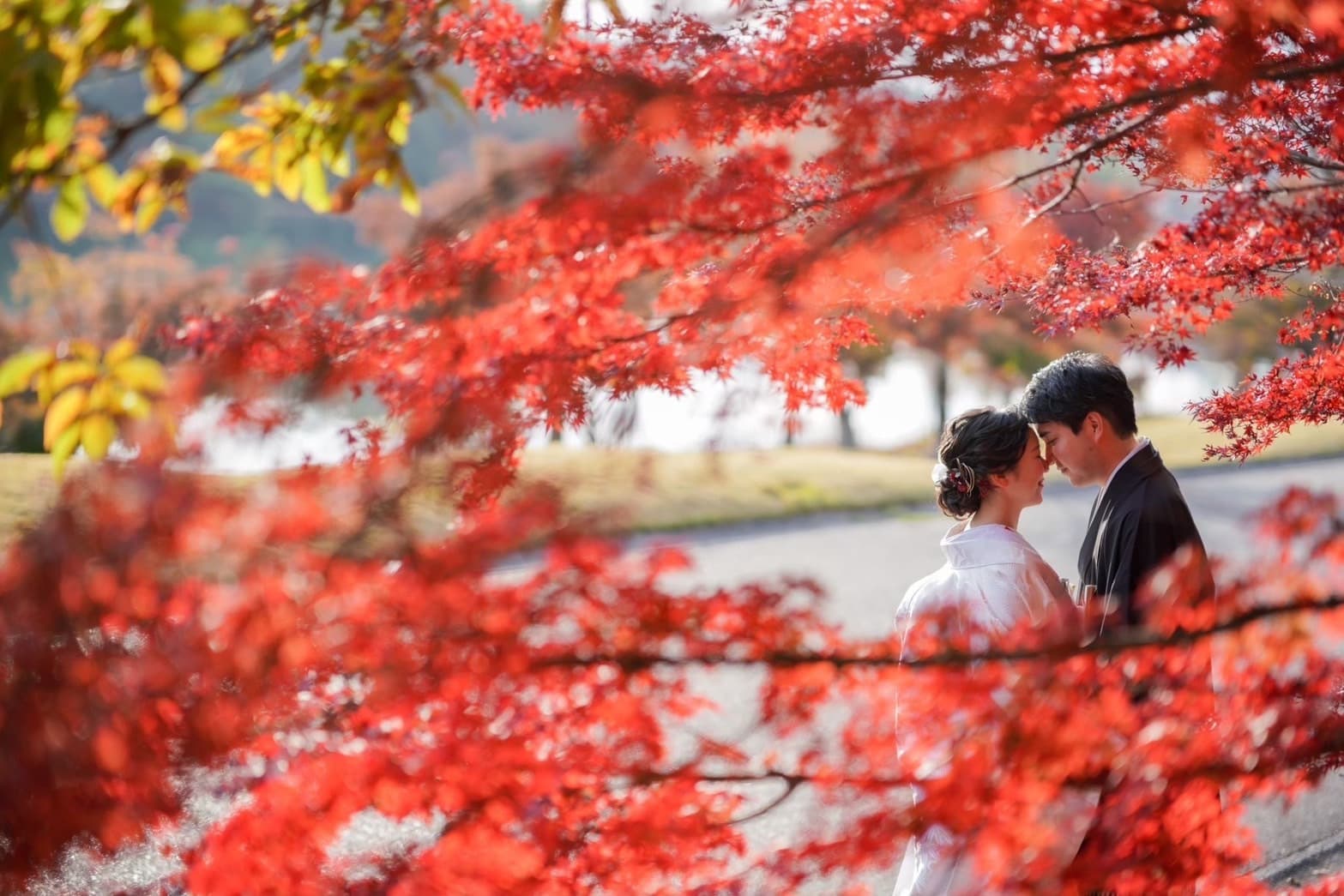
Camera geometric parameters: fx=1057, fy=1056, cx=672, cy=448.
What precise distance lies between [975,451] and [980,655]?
1032 mm

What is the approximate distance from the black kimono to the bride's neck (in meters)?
0.28

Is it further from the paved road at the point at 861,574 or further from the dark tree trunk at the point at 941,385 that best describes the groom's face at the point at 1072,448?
the dark tree trunk at the point at 941,385

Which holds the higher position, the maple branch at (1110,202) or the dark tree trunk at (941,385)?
the maple branch at (1110,202)

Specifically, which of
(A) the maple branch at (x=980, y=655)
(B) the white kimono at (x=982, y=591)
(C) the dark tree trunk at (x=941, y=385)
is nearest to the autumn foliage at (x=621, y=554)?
(A) the maple branch at (x=980, y=655)

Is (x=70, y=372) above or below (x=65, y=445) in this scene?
above

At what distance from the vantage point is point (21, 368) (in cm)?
142

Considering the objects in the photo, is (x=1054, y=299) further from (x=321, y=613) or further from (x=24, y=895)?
(x=24, y=895)

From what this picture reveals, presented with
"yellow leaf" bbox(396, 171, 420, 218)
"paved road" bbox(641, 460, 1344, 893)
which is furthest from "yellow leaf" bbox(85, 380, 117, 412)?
"paved road" bbox(641, 460, 1344, 893)

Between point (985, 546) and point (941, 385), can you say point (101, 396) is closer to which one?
point (985, 546)

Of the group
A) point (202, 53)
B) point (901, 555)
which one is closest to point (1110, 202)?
→ point (202, 53)

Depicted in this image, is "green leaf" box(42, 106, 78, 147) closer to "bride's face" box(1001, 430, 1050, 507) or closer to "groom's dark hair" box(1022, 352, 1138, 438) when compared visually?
"bride's face" box(1001, 430, 1050, 507)

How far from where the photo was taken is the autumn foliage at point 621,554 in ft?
4.90

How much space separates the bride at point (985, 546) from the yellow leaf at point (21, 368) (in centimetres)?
171

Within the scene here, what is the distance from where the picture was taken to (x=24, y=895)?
67.0 inches
